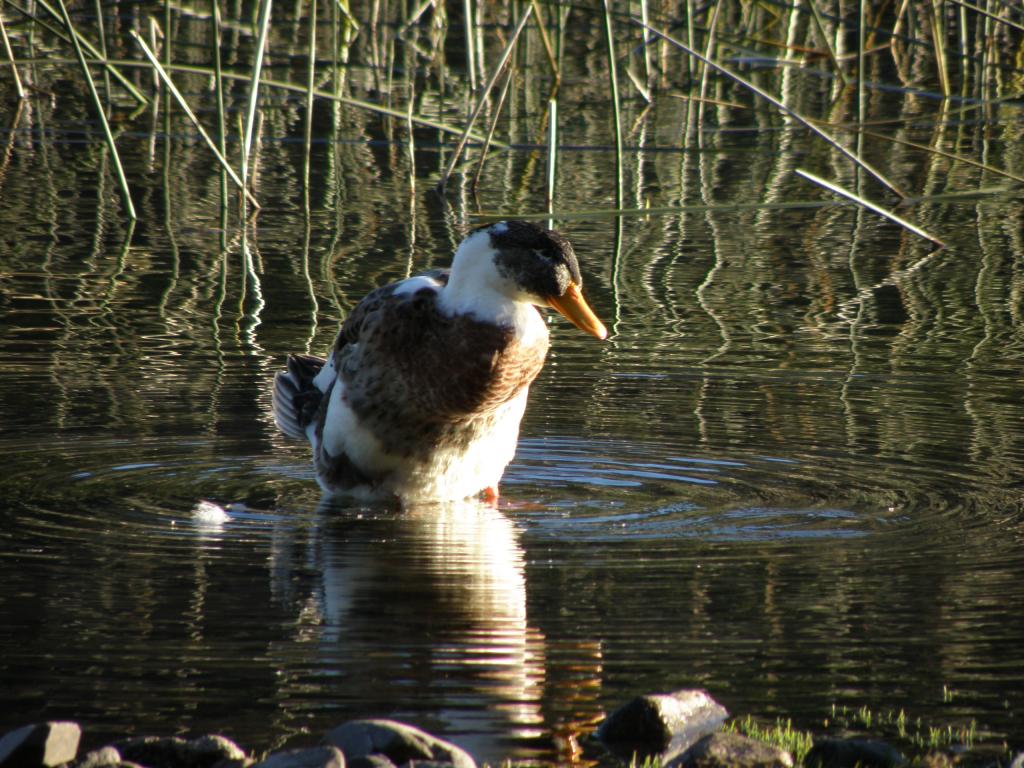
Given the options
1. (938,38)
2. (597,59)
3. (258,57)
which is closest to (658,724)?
(258,57)

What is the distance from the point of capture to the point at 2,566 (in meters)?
5.45

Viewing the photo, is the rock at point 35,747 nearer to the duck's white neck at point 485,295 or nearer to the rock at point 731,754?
the rock at point 731,754

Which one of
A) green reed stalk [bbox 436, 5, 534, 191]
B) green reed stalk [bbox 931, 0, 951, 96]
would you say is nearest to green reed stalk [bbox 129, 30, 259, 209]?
green reed stalk [bbox 436, 5, 534, 191]

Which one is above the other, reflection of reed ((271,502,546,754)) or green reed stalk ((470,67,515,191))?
green reed stalk ((470,67,515,191))

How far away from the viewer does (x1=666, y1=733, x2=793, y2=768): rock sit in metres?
3.73

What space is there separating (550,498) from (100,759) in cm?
316

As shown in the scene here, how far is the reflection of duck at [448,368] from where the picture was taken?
6230mm

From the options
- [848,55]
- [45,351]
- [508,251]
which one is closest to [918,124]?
[848,55]

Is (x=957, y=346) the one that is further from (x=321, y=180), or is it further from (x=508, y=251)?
(x=321, y=180)

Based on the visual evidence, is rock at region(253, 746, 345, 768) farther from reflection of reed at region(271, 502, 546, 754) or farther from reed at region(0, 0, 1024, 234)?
reed at region(0, 0, 1024, 234)

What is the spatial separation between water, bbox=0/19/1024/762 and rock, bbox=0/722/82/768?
0.31 meters

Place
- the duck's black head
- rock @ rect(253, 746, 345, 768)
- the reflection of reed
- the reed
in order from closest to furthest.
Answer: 1. rock @ rect(253, 746, 345, 768)
2. the reflection of reed
3. the duck's black head
4. the reed

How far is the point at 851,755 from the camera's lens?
377cm

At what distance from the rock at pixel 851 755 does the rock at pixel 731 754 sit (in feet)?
0.20
